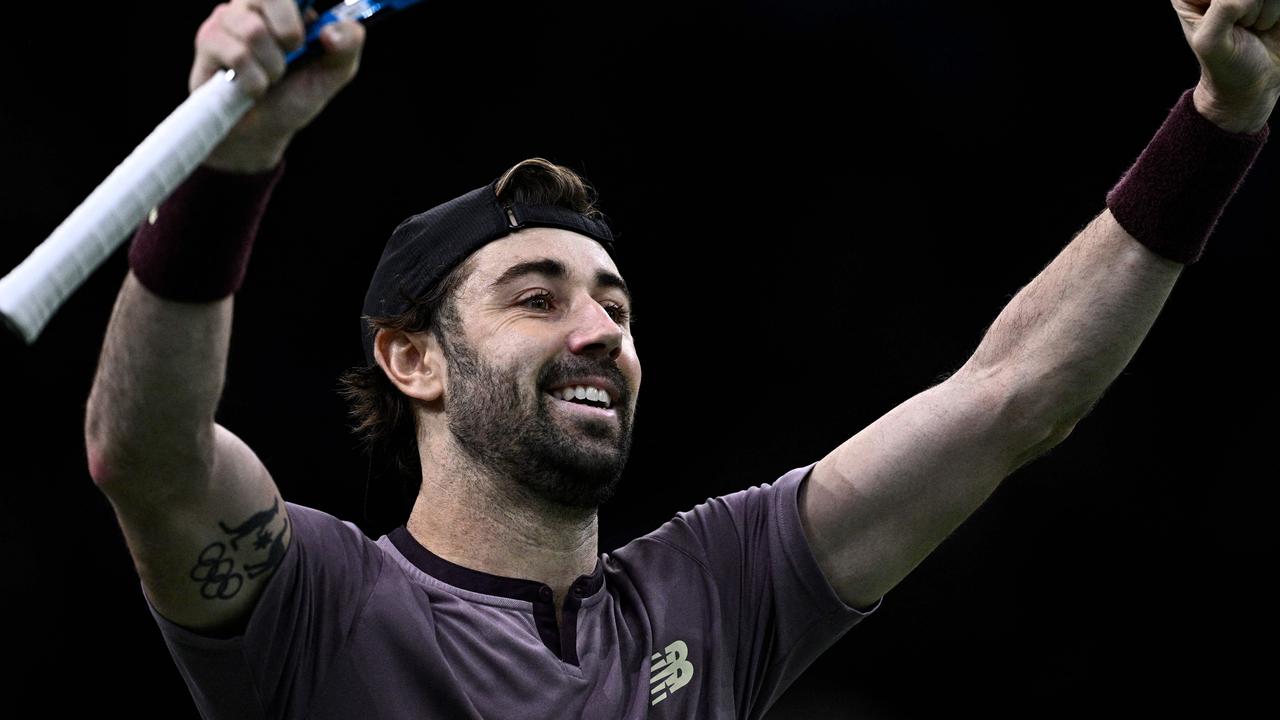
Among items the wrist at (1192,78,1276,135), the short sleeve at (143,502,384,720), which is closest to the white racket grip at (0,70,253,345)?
the short sleeve at (143,502,384,720)

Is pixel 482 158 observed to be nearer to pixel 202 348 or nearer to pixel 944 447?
pixel 944 447

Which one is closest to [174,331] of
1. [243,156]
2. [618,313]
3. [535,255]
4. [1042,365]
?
[243,156]

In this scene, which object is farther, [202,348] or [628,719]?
[628,719]

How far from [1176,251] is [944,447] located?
55cm

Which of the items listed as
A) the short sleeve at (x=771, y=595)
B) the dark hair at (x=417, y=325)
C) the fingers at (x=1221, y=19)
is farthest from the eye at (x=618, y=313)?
the fingers at (x=1221, y=19)

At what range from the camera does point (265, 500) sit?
2.27 metres

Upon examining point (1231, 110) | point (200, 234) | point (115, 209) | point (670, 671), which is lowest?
point (670, 671)

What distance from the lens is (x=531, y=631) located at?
2.60 m

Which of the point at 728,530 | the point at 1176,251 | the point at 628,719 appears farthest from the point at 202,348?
the point at 1176,251

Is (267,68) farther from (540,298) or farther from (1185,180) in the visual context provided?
(1185,180)

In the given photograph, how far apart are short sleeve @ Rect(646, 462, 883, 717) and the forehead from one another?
0.61 metres

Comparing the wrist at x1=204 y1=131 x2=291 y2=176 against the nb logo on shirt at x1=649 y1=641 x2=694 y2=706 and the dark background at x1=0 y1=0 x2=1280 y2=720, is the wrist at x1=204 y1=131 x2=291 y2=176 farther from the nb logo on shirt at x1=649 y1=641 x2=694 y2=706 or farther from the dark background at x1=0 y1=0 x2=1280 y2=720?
the dark background at x1=0 y1=0 x2=1280 y2=720

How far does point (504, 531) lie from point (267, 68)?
1241 mm

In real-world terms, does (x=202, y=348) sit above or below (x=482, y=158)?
above
